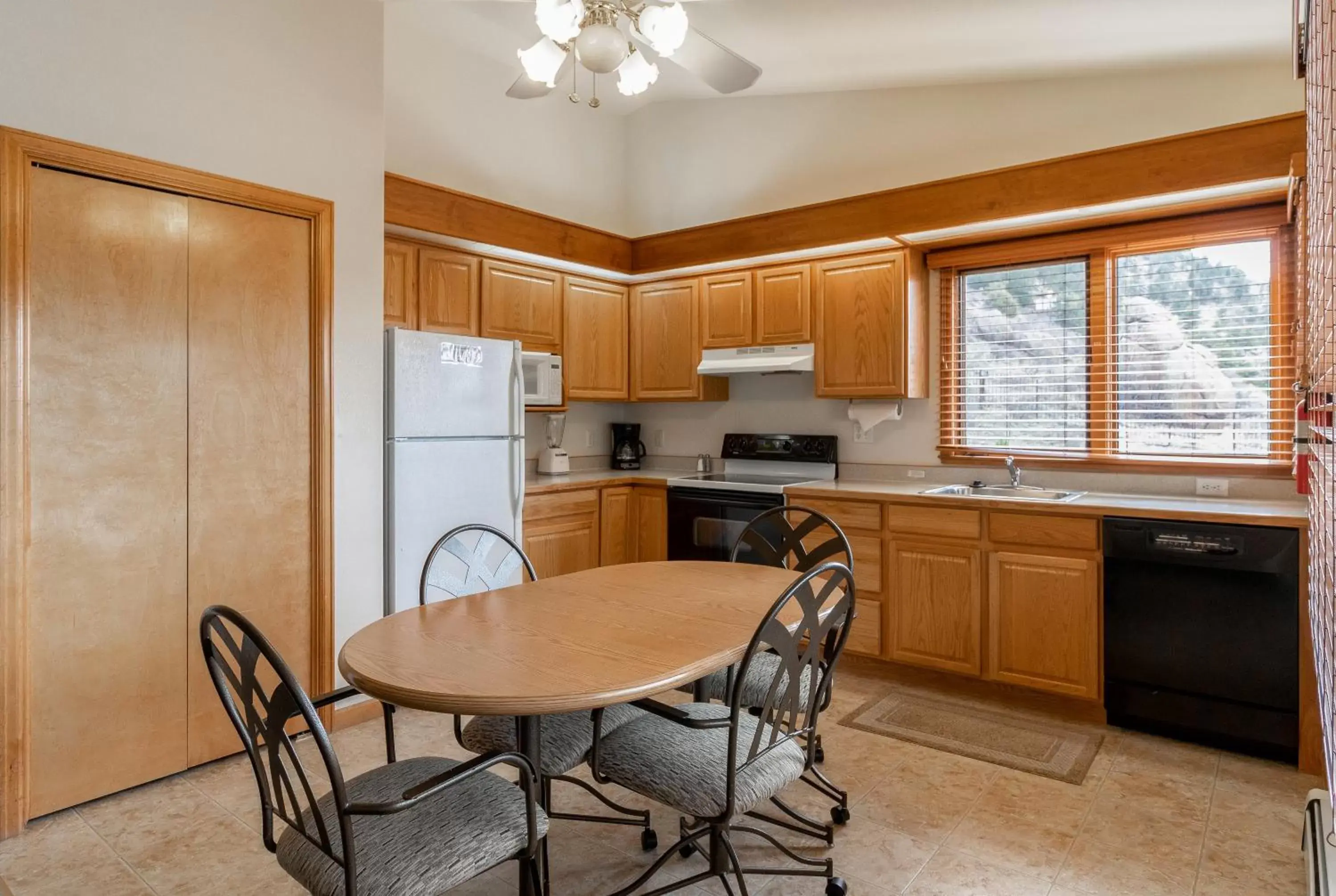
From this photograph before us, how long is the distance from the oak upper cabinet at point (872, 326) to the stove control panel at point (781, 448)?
1.12 feet

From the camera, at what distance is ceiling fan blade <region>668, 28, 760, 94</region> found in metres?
2.32

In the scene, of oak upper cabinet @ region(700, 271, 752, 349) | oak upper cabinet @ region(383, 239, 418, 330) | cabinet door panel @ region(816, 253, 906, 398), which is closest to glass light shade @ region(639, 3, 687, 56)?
oak upper cabinet @ region(383, 239, 418, 330)

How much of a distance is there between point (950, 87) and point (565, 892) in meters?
3.96

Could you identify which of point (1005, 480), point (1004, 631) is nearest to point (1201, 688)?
point (1004, 631)

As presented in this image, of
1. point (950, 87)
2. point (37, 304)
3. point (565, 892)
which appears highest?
point (950, 87)

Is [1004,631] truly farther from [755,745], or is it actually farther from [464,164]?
[464,164]

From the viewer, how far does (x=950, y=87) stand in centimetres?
386

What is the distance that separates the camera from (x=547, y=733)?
203cm

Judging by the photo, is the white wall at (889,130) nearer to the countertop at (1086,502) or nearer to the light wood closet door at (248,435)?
the countertop at (1086,502)

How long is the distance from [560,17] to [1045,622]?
2.85 m

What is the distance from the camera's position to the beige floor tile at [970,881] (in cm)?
196

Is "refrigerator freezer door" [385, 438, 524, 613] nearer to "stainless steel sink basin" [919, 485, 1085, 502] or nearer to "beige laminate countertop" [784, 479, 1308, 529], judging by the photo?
"beige laminate countertop" [784, 479, 1308, 529]

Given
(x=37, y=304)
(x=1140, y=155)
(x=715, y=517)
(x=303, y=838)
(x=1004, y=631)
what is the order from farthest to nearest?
(x=715, y=517)
(x=1004, y=631)
(x=1140, y=155)
(x=37, y=304)
(x=303, y=838)

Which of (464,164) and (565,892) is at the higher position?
(464,164)
